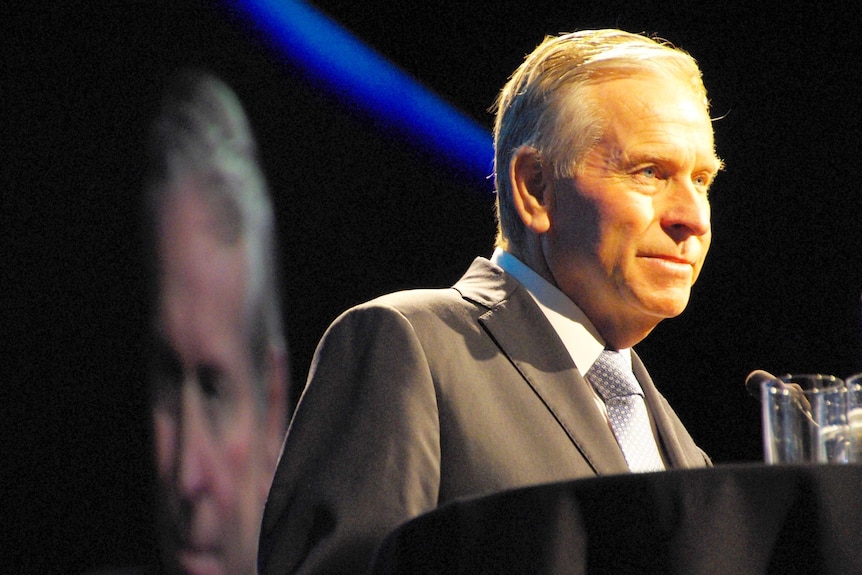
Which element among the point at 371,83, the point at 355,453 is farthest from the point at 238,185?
the point at 355,453

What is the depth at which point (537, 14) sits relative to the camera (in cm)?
363

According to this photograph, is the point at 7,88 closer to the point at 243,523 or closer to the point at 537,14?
the point at 243,523

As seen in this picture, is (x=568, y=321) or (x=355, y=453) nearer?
(x=355, y=453)

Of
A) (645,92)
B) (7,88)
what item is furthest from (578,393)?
(7,88)

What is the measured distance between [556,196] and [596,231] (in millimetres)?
118

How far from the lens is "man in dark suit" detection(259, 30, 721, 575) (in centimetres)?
145

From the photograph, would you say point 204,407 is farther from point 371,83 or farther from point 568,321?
point 568,321

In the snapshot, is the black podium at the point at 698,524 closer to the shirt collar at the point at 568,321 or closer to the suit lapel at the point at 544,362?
the suit lapel at the point at 544,362

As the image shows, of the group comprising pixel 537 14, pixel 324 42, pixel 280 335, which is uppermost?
pixel 537 14

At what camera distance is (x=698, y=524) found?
2.68 ft

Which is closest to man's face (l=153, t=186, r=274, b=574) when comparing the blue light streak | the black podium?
the blue light streak

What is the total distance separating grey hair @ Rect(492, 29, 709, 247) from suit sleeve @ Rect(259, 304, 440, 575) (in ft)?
1.54

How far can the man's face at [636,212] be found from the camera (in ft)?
5.82

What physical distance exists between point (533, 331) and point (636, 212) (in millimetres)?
268
